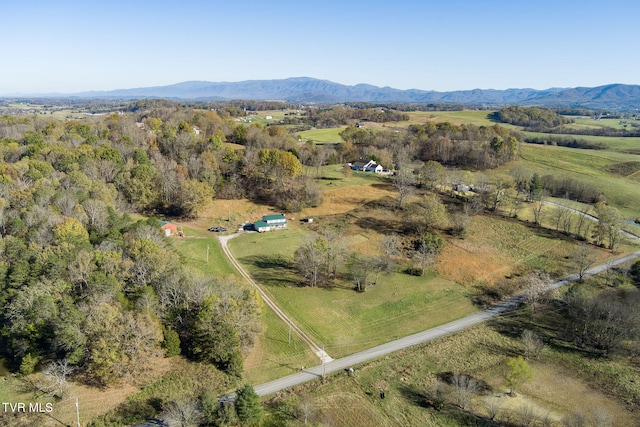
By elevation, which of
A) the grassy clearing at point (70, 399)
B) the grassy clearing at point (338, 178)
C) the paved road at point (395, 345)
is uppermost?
the grassy clearing at point (338, 178)

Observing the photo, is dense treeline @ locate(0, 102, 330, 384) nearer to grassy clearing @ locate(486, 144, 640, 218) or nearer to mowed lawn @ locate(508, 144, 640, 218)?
grassy clearing @ locate(486, 144, 640, 218)

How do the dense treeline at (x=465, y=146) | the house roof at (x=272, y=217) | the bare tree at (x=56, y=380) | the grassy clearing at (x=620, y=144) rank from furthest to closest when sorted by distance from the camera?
the grassy clearing at (x=620, y=144) → the dense treeline at (x=465, y=146) → the house roof at (x=272, y=217) → the bare tree at (x=56, y=380)

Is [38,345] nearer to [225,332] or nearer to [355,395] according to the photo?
[225,332]

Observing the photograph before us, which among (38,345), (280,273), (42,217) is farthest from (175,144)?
(38,345)

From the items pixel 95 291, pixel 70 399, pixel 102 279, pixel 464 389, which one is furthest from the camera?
pixel 102 279

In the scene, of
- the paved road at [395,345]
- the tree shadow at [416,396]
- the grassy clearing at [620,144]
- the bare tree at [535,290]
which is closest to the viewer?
the tree shadow at [416,396]

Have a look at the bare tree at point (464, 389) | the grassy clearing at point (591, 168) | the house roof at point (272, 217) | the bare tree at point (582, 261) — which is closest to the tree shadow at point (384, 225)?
the house roof at point (272, 217)

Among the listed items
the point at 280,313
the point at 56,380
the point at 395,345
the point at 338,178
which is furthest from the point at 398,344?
the point at 338,178

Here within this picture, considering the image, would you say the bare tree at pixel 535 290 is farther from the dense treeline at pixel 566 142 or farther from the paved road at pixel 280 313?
the dense treeline at pixel 566 142

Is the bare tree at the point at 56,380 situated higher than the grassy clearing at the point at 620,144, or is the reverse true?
the grassy clearing at the point at 620,144

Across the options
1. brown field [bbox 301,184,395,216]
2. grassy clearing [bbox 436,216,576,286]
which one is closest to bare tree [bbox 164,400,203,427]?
grassy clearing [bbox 436,216,576,286]

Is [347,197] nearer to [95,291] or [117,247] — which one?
[117,247]
